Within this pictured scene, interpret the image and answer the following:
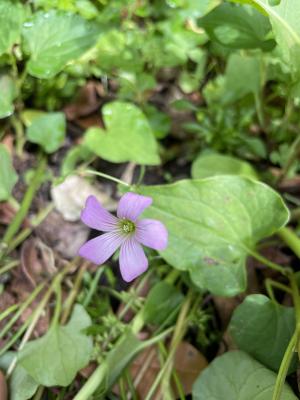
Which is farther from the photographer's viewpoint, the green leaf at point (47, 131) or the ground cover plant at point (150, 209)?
the green leaf at point (47, 131)

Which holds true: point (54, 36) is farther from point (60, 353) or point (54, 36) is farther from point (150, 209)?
point (60, 353)

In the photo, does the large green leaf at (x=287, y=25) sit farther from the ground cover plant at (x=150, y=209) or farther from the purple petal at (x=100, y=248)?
the purple petal at (x=100, y=248)

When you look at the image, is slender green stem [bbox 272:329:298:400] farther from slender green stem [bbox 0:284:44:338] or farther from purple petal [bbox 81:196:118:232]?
slender green stem [bbox 0:284:44:338]

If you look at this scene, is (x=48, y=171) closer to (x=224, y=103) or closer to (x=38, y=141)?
(x=38, y=141)

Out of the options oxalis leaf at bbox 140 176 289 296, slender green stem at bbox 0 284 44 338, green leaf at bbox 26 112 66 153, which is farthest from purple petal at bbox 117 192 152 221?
green leaf at bbox 26 112 66 153

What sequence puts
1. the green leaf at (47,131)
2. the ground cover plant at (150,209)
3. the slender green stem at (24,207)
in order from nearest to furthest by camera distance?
the ground cover plant at (150,209), the slender green stem at (24,207), the green leaf at (47,131)

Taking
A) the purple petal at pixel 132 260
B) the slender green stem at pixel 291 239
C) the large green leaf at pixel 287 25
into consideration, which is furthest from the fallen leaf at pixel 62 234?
the large green leaf at pixel 287 25
